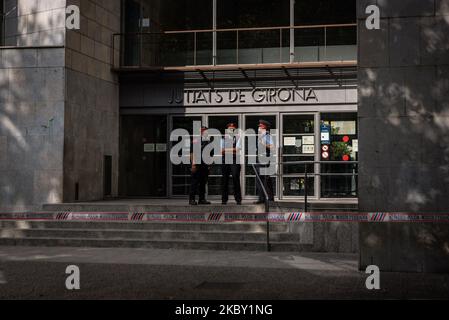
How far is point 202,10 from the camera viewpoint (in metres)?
19.3

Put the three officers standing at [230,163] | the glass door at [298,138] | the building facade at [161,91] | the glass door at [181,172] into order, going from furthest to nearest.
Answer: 1. the glass door at [181,172]
2. the glass door at [298,138]
3. the building facade at [161,91]
4. the three officers standing at [230,163]

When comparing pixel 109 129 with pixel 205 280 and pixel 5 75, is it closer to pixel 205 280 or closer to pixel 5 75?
pixel 5 75

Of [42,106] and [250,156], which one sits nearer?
[42,106]

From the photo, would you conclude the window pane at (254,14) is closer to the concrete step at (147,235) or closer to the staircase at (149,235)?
the staircase at (149,235)

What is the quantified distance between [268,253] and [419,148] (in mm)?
3633

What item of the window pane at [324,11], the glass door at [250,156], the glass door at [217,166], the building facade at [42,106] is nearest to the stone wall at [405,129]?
the glass door at [250,156]

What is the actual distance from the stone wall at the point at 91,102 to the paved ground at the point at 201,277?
5301 millimetres

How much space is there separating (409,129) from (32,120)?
1049 centimetres

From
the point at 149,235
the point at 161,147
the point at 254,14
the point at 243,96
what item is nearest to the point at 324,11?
the point at 254,14

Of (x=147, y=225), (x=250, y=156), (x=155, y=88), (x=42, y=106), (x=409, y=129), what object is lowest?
(x=147, y=225)

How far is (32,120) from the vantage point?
16.2m

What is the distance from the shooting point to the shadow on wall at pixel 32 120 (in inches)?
632

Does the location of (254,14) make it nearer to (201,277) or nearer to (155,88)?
(155,88)

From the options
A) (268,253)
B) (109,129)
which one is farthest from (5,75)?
(268,253)
